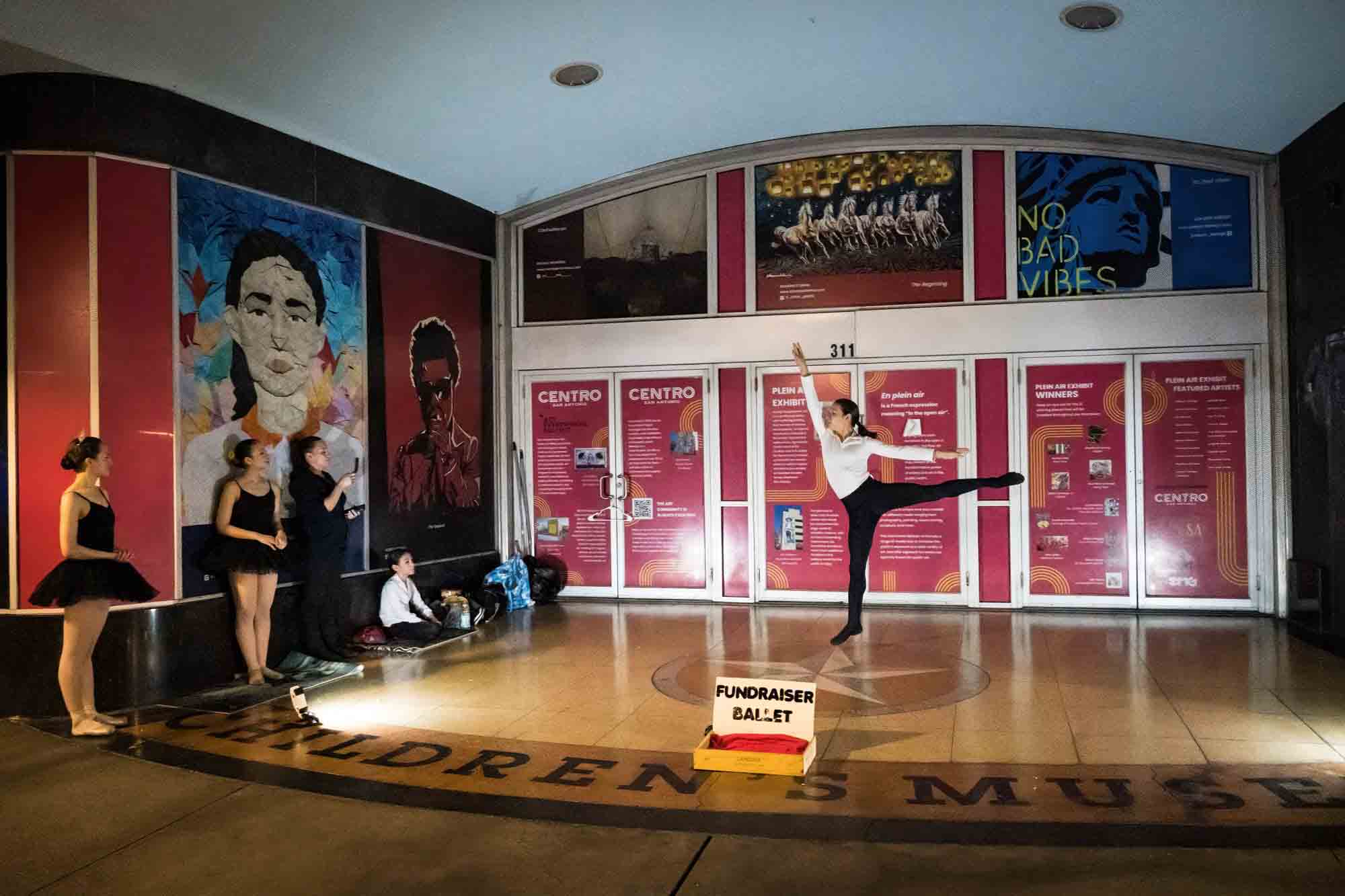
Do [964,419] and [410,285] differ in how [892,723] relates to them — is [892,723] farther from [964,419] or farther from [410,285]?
[410,285]

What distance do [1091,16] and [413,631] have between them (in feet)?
21.9

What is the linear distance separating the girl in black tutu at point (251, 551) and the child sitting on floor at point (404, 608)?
4.44 feet

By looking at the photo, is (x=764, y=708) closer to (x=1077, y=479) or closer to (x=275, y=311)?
(x=275, y=311)

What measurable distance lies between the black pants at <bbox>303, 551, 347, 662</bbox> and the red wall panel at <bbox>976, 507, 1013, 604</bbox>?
226 inches

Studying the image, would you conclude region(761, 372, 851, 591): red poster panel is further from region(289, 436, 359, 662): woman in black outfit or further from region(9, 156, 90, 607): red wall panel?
region(9, 156, 90, 607): red wall panel

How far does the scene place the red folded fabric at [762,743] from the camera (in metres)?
4.68

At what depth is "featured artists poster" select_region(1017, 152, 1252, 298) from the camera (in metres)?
9.06

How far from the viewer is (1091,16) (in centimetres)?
678

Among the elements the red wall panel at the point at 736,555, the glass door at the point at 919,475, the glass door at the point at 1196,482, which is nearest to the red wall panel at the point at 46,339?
the red wall panel at the point at 736,555

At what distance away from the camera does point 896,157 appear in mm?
9711

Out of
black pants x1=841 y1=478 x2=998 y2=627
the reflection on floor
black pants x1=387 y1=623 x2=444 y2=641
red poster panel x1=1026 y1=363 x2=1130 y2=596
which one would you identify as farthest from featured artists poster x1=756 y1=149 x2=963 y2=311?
black pants x1=387 y1=623 x2=444 y2=641

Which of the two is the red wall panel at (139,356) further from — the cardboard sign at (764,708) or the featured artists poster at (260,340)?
the cardboard sign at (764,708)

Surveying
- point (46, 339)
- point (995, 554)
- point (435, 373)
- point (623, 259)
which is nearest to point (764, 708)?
point (46, 339)

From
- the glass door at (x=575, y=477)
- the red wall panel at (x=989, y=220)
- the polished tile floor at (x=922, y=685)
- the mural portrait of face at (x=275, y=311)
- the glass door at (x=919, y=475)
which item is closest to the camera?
the polished tile floor at (x=922, y=685)
